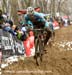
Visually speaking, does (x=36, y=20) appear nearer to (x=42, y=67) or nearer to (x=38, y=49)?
(x=38, y=49)

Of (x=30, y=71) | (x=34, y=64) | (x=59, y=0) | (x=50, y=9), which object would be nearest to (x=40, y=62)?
(x=34, y=64)

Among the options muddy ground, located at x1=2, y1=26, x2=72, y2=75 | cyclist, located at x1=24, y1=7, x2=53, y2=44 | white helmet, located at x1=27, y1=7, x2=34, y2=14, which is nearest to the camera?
muddy ground, located at x1=2, y1=26, x2=72, y2=75

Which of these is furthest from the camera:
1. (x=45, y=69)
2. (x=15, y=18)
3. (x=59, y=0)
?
(x=59, y=0)

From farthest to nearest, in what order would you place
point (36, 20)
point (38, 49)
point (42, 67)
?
point (36, 20) → point (38, 49) → point (42, 67)

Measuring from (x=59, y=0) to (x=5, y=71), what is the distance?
5706cm

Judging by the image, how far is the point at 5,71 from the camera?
9.64 m

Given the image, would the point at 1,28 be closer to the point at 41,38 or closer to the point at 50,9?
the point at 41,38

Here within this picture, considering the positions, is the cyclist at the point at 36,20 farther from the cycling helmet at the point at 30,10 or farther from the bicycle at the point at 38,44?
the bicycle at the point at 38,44

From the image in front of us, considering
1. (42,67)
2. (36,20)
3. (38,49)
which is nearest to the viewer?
(42,67)

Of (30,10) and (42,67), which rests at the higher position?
(30,10)

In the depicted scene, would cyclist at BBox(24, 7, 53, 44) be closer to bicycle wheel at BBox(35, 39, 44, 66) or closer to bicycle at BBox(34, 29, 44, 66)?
bicycle at BBox(34, 29, 44, 66)

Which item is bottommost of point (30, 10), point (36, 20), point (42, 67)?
point (42, 67)

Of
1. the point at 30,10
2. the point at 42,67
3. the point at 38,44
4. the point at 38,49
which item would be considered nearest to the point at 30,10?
the point at 30,10

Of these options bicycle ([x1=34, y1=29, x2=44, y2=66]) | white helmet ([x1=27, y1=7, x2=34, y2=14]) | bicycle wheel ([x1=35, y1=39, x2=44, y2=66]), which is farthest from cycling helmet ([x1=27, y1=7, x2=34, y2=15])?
bicycle wheel ([x1=35, y1=39, x2=44, y2=66])
